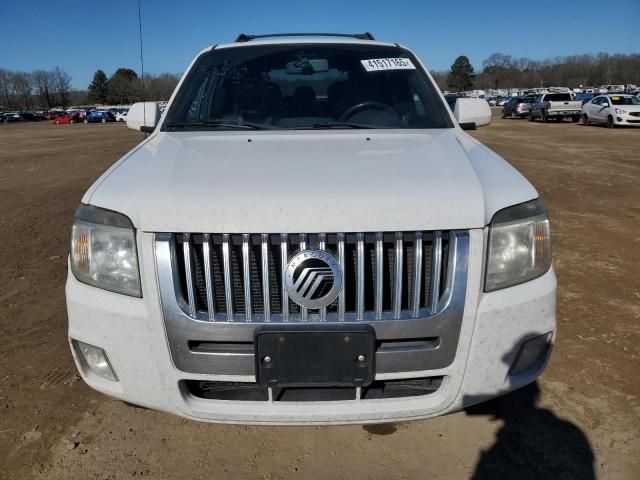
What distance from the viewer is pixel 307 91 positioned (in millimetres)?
3453

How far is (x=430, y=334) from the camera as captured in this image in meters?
1.99

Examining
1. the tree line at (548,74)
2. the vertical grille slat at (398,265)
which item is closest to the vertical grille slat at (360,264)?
the vertical grille slat at (398,265)

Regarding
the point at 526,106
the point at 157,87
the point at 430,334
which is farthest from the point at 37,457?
the point at 526,106

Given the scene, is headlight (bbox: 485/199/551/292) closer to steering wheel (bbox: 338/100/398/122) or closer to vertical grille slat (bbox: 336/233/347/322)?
vertical grille slat (bbox: 336/233/347/322)

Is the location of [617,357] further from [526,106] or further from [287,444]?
[526,106]

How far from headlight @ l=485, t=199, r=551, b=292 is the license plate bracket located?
0.55m

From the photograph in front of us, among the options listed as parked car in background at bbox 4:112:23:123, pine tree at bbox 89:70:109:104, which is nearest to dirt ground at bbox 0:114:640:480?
pine tree at bbox 89:70:109:104

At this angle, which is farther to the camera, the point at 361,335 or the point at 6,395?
the point at 6,395

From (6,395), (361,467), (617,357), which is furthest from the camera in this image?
(617,357)

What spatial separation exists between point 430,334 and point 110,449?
1.68m

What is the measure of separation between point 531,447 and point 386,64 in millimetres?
2450

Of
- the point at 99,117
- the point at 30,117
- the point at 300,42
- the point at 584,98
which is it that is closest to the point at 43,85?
the point at 30,117

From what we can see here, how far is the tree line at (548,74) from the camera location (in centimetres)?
10697

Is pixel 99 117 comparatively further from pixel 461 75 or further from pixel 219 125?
pixel 461 75
